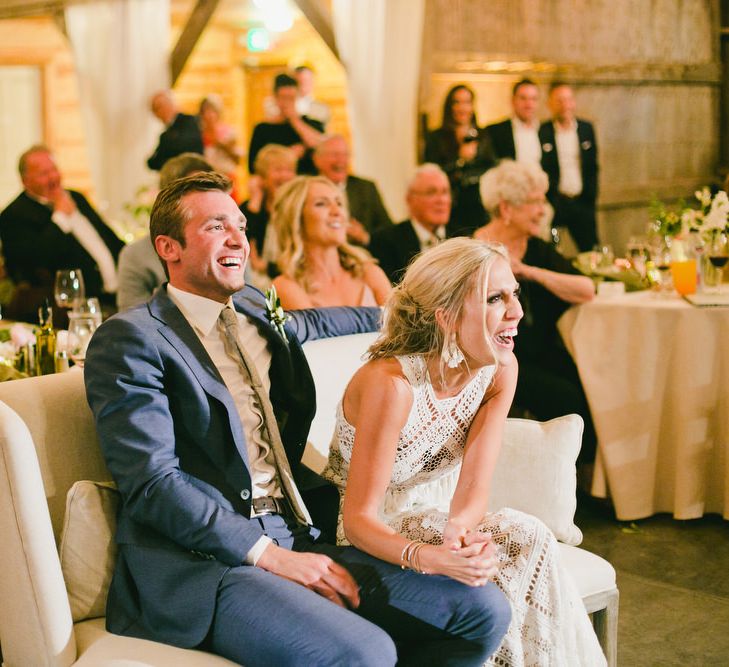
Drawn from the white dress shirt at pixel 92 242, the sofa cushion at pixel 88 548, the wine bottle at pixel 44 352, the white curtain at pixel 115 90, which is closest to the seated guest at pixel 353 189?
the white dress shirt at pixel 92 242

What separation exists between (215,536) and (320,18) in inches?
234

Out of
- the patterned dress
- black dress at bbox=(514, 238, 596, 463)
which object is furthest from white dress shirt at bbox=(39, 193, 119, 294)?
the patterned dress

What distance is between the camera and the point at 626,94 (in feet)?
29.9

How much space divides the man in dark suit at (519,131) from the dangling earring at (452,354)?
492 centimetres

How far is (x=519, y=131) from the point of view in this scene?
711 cm

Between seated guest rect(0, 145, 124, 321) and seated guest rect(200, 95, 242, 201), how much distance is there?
2.13 meters

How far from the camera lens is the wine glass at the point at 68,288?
12.8ft

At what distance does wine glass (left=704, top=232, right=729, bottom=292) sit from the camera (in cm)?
409

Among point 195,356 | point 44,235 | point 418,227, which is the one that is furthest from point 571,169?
point 195,356

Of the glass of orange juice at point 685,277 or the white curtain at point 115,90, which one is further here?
the white curtain at point 115,90

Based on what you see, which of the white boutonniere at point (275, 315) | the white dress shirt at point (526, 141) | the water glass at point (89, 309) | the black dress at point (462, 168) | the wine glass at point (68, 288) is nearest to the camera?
the white boutonniere at point (275, 315)

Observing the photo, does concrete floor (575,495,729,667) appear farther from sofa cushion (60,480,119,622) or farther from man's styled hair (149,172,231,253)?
man's styled hair (149,172,231,253)

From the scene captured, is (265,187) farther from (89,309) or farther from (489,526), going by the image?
(489,526)

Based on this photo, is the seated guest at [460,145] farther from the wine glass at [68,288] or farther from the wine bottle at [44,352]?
the wine bottle at [44,352]
